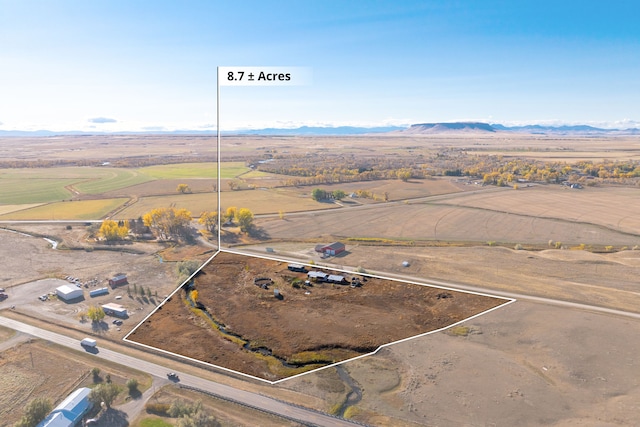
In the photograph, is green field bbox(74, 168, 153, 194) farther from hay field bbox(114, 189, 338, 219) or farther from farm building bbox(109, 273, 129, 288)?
farm building bbox(109, 273, 129, 288)

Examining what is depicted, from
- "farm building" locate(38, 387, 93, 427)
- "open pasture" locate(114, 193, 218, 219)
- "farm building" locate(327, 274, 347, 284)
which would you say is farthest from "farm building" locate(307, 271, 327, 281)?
"open pasture" locate(114, 193, 218, 219)

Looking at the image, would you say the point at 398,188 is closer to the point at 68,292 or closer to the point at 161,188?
the point at 161,188

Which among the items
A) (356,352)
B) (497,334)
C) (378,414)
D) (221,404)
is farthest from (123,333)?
(497,334)

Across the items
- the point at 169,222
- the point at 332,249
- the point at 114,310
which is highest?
the point at 169,222

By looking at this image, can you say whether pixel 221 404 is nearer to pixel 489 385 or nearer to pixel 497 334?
pixel 489 385

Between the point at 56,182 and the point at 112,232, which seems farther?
the point at 56,182

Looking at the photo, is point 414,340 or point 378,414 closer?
point 378,414

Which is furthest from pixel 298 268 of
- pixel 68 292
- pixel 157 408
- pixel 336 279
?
pixel 68 292

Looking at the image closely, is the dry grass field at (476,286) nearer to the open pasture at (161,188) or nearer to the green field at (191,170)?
the open pasture at (161,188)
